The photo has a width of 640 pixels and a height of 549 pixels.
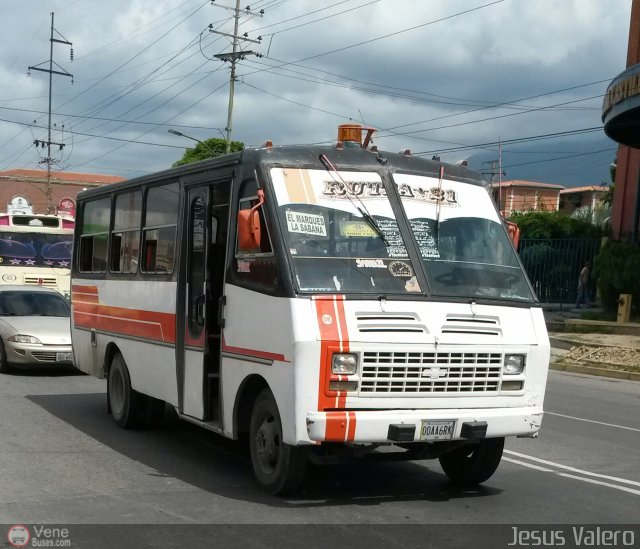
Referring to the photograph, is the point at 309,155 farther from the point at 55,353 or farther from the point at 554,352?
the point at 554,352

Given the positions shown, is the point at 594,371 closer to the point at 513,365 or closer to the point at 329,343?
the point at 513,365

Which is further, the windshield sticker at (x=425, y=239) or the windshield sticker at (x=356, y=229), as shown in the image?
the windshield sticker at (x=425, y=239)

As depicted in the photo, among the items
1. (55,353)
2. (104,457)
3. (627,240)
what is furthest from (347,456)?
(627,240)

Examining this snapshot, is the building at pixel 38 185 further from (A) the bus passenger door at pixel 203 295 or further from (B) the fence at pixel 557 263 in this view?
(A) the bus passenger door at pixel 203 295

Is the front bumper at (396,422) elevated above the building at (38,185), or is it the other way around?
the building at (38,185)

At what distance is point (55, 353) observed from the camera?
1508 centimetres

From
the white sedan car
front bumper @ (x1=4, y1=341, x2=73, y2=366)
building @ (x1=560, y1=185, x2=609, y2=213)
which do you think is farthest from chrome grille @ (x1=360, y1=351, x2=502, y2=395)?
building @ (x1=560, y1=185, x2=609, y2=213)

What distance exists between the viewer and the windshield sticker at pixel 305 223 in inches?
282

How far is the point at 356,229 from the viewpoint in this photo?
7297mm

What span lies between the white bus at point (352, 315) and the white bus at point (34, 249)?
15669 millimetres

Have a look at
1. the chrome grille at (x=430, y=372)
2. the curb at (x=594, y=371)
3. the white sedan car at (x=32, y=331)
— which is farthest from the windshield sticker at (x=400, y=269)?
the curb at (x=594, y=371)

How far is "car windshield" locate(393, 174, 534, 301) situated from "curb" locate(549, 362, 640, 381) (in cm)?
1260

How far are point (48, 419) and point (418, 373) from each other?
5.80 metres

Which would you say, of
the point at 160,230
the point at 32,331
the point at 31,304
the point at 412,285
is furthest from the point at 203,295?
the point at 31,304
